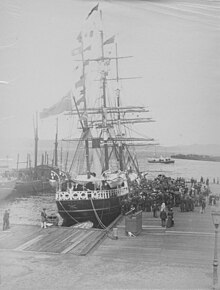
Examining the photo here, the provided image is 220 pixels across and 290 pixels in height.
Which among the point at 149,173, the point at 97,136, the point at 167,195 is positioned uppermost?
the point at 97,136

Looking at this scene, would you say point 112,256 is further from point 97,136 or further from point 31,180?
A: point 97,136

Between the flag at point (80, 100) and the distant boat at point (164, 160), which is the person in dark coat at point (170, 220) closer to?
the distant boat at point (164, 160)

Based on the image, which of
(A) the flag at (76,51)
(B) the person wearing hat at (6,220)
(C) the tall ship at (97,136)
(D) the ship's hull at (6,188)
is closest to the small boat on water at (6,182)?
(D) the ship's hull at (6,188)

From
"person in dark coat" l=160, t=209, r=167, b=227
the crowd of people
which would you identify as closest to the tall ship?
the crowd of people

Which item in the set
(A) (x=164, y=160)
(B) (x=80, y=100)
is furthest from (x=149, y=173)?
(B) (x=80, y=100)

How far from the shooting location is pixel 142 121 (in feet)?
13.9

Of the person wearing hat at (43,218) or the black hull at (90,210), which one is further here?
the black hull at (90,210)

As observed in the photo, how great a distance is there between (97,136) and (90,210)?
795 millimetres

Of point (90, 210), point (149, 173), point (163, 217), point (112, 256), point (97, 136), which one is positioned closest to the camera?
point (112, 256)

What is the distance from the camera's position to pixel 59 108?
161 inches

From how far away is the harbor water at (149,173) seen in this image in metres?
4.14

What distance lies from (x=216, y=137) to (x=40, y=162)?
5.15ft

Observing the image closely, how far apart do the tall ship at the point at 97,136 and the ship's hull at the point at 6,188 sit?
0.45m

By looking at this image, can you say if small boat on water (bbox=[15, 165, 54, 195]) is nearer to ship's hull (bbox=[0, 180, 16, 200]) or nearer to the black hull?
ship's hull (bbox=[0, 180, 16, 200])
